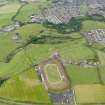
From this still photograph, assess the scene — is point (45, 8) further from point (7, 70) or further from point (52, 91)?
point (52, 91)

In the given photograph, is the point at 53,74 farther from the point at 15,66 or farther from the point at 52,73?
the point at 15,66

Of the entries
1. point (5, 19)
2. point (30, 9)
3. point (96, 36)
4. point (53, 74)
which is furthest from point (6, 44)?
point (30, 9)

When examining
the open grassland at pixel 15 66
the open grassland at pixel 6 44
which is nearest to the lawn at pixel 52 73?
the open grassland at pixel 15 66

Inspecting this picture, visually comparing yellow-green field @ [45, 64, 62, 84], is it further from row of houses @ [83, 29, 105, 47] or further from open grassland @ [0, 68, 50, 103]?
row of houses @ [83, 29, 105, 47]

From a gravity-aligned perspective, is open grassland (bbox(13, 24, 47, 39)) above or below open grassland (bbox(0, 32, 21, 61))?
below

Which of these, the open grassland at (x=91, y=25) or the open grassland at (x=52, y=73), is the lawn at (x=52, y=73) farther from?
the open grassland at (x=91, y=25)

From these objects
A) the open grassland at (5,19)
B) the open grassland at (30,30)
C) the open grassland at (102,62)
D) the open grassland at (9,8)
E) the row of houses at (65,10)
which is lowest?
the row of houses at (65,10)

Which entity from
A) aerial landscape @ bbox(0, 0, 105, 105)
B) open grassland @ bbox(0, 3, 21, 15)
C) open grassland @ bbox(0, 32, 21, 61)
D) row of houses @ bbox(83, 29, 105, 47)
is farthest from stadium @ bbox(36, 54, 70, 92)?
open grassland @ bbox(0, 3, 21, 15)
